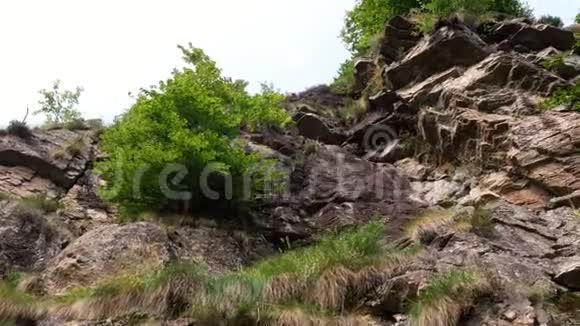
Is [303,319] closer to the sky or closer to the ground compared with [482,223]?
closer to the ground

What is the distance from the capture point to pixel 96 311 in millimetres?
7324

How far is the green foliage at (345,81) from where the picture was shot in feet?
63.5

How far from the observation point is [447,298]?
6.91m

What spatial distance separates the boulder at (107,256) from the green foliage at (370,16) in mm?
11416

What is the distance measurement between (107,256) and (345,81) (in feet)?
41.4

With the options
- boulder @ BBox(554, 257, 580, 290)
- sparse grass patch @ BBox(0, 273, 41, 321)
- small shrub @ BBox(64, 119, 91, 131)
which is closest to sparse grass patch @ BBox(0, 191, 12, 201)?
sparse grass patch @ BBox(0, 273, 41, 321)

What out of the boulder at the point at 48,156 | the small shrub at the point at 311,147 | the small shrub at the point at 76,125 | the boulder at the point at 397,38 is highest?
the boulder at the point at 397,38

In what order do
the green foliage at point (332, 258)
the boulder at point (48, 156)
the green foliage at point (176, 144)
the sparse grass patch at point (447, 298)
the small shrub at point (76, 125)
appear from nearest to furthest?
the sparse grass patch at point (447, 298)
the green foliage at point (332, 258)
the green foliage at point (176, 144)
the boulder at point (48, 156)
the small shrub at point (76, 125)

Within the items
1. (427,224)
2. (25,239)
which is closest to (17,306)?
(25,239)

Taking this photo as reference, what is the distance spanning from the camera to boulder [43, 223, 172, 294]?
8.47 meters

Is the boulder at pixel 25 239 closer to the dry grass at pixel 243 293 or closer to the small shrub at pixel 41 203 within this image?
the small shrub at pixel 41 203

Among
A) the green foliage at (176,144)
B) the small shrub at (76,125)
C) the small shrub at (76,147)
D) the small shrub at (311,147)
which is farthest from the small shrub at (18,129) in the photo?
Answer: the small shrub at (311,147)

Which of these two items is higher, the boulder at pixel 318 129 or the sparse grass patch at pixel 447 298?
the boulder at pixel 318 129

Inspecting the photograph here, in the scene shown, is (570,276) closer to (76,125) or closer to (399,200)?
(399,200)
